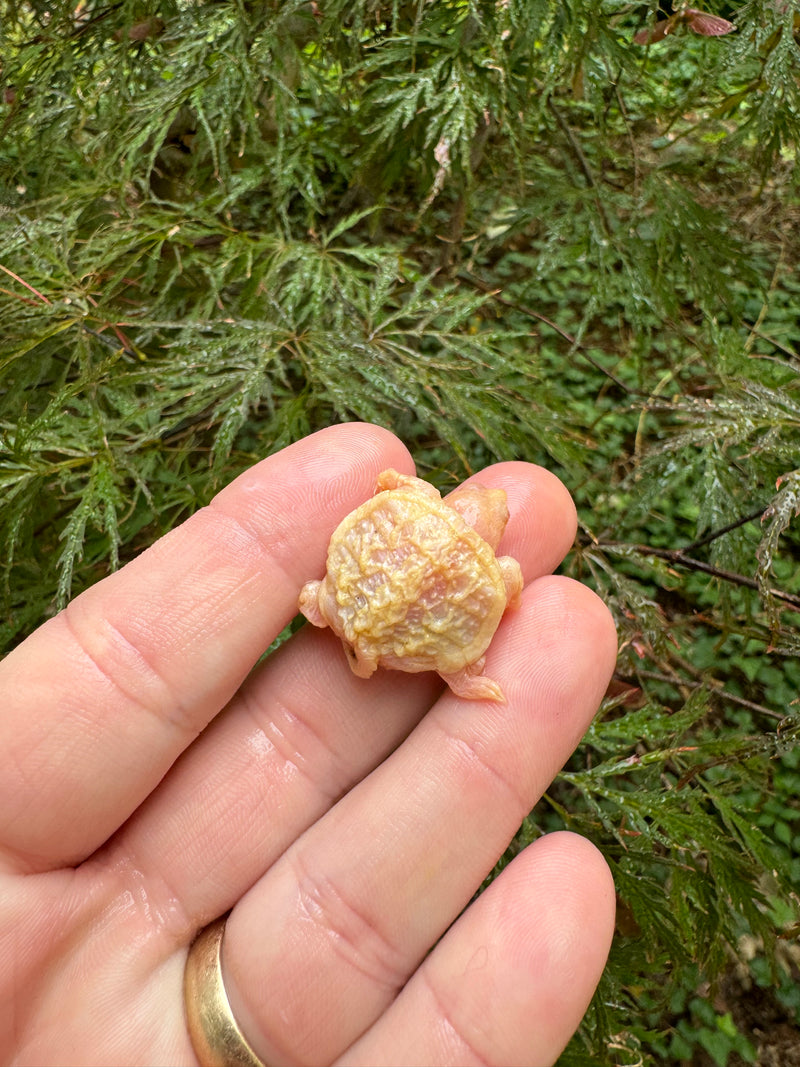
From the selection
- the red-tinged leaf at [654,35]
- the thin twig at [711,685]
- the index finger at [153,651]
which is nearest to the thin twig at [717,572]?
the thin twig at [711,685]

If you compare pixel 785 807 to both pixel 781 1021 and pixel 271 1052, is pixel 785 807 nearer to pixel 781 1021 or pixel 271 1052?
pixel 781 1021

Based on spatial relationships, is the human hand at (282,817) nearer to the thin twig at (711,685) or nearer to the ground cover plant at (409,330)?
the ground cover plant at (409,330)

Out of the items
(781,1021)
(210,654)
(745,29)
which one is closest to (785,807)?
(781,1021)

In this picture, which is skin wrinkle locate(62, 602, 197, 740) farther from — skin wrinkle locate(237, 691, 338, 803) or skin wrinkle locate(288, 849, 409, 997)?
skin wrinkle locate(288, 849, 409, 997)

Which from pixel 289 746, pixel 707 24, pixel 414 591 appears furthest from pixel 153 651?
pixel 707 24

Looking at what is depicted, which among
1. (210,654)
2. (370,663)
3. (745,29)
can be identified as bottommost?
(370,663)

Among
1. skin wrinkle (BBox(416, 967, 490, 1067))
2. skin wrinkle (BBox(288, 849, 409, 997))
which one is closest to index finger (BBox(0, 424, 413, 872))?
skin wrinkle (BBox(288, 849, 409, 997))

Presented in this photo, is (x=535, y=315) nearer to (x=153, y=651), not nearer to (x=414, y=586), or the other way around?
(x=414, y=586)

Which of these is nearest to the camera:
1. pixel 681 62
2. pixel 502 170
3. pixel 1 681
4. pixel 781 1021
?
pixel 1 681
